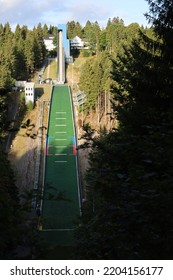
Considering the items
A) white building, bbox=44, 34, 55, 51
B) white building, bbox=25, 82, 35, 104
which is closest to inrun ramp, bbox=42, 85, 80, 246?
white building, bbox=25, 82, 35, 104

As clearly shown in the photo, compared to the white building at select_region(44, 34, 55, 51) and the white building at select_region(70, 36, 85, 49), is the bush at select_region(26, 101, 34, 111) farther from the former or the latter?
the white building at select_region(44, 34, 55, 51)

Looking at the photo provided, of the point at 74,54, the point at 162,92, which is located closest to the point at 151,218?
the point at 162,92

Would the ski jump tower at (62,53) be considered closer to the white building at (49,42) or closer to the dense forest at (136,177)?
the white building at (49,42)

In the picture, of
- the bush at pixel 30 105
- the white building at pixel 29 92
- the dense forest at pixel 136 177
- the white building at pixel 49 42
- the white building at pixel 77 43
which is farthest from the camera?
the white building at pixel 49 42

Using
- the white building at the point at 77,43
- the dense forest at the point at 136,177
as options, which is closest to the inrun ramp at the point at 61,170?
the dense forest at the point at 136,177

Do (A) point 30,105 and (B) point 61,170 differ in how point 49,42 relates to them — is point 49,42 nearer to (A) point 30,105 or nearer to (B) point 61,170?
(A) point 30,105

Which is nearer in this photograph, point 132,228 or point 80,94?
point 132,228
